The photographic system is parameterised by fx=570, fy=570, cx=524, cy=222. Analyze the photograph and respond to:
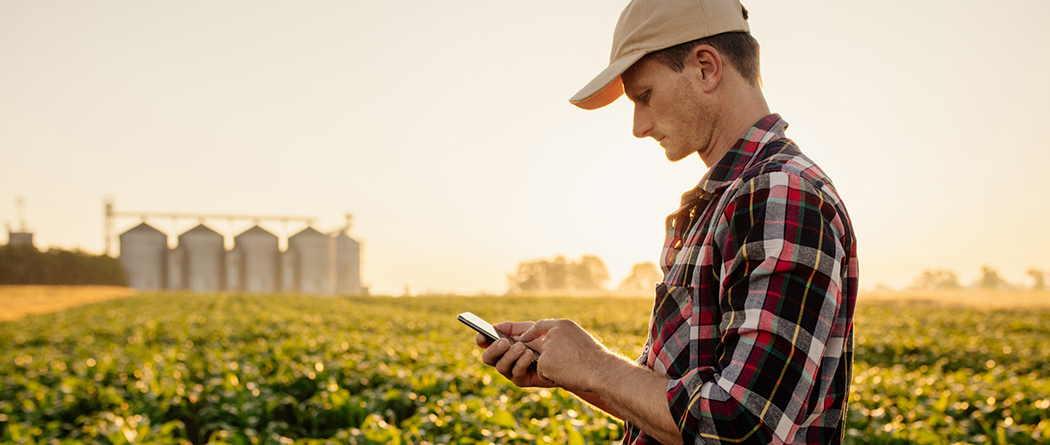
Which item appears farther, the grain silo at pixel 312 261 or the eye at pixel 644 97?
the grain silo at pixel 312 261

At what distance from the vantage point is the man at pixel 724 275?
3.59 ft

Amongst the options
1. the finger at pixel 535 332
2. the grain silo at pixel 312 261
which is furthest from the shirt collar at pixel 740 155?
the grain silo at pixel 312 261

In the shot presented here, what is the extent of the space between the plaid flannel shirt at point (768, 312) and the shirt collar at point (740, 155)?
24 mm

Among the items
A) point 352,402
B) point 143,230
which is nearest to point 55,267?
point 143,230

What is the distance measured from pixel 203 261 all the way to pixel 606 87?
5519cm

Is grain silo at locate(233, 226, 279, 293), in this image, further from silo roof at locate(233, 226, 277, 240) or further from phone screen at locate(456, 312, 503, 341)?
phone screen at locate(456, 312, 503, 341)

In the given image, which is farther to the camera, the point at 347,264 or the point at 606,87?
the point at 347,264

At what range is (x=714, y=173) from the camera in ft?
4.66

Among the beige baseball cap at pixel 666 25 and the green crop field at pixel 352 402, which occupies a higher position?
the beige baseball cap at pixel 666 25

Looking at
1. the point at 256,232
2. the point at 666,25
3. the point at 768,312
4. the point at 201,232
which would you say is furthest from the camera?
the point at 256,232

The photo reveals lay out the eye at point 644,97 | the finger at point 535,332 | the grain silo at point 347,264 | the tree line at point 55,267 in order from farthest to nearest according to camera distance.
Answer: the grain silo at point 347,264 < the tree line at point 55,267 < the finger at point 535,332 < the eye at point 644,97

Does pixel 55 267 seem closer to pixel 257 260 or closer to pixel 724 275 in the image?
pixel 257 260

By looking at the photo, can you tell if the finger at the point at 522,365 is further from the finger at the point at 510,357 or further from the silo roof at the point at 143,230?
the silo roof at the point at 143,230

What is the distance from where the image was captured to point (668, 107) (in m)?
1.44
